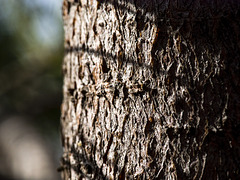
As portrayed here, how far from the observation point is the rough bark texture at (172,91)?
1228mm

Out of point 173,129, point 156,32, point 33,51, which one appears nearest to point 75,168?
point 173,129

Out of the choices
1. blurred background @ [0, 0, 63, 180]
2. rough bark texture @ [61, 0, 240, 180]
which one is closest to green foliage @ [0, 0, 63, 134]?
blurred background @ [0, 0, 63, 180]

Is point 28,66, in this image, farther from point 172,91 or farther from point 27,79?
point 172,91

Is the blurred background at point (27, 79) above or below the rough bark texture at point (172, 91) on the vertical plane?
above

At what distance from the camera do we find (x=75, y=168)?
4.76ft

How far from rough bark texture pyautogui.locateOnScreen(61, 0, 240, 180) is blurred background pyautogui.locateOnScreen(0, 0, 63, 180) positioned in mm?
2802

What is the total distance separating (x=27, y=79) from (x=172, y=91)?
12.2 ft

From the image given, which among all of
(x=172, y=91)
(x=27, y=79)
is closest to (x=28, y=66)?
(x=27, y=79)

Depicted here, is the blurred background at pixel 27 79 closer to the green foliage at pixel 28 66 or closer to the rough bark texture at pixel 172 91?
the green foliage at pixel 28 66

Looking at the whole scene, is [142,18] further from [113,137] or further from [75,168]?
[75,168]

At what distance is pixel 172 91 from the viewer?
1.25 m

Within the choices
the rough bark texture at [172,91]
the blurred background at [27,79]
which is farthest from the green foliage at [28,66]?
the rough bark texture at [172,91]

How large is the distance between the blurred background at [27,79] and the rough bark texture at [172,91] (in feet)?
9.19

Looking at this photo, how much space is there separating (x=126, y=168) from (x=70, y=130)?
1.14ft
